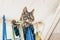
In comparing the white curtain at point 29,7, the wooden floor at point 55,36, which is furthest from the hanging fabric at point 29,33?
the wooden floor at point 55,36

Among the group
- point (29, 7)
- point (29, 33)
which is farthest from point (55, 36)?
point (29, 33)

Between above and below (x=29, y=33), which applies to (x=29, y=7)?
above

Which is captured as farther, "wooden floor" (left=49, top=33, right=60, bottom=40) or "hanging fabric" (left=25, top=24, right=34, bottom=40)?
"wooden floor" (left=49, top=33, right=60, bottom=40)

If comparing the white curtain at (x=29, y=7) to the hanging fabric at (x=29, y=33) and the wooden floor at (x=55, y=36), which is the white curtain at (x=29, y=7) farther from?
the hanging fabric at (x=29, y=33)

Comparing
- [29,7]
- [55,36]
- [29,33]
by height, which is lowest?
[55,36]

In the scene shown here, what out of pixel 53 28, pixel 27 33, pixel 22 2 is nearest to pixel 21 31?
pixel 27 33

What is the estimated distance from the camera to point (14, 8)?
4.73 ft

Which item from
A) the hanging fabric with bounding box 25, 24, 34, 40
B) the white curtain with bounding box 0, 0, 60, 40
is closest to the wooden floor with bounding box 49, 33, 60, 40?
the white curtain with bounding box 0, 0, 60, 40

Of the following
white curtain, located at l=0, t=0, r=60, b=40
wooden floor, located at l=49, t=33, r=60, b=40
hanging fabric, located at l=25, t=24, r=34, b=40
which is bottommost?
wooden floor, located at l=49, t=33, r=60, b=40

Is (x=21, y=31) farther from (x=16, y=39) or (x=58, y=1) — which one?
(x=58, y=1)

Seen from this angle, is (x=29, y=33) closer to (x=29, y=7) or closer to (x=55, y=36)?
(x=29, y=7)

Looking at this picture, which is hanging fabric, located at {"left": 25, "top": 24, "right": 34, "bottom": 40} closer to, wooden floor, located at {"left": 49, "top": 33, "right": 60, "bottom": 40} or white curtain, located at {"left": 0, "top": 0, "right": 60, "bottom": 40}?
white curtain, located at {"left": 0, "top": 0, "right": 60, "bottom": 40}

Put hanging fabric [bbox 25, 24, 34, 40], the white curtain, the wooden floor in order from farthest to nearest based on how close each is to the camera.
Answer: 1. the wooden floor
2. the white curtain
3. hanging fabric [bbox 25, 24, 34, 40]

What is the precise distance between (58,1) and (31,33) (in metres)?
0.66
